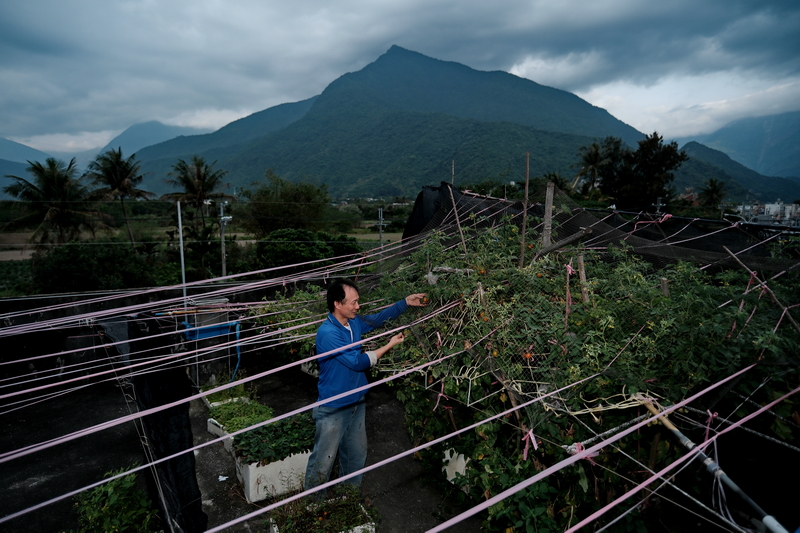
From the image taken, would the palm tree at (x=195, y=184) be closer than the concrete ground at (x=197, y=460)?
No

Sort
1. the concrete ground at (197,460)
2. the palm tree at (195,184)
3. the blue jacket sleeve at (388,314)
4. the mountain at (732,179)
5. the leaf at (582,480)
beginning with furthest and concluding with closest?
the mountain at (732,179), the palm tree at (195,184), the concrete ground at (197,460), the blue jacket sleeve at (388,314), the leaf at (582,480)

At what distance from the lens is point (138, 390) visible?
3.11 metres

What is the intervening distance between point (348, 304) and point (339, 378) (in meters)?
0.52

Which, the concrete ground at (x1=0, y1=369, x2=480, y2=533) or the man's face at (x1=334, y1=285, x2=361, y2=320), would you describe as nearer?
the man's face at (x1=334, y1=285, x2=361, y2=320)

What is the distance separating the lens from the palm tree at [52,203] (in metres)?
23.7

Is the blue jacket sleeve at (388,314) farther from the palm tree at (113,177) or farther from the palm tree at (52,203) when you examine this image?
the palm tree at (113,177)

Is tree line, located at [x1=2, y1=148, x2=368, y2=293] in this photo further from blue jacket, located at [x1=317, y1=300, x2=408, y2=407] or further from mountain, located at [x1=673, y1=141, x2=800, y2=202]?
mountain, located at [x1=673, y1=141, x2=800, y2=202]

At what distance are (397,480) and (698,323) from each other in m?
3.00

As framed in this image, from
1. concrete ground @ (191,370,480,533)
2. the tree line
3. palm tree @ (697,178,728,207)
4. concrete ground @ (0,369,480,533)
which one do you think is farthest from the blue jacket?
palm tree @ (697,178,728,207)

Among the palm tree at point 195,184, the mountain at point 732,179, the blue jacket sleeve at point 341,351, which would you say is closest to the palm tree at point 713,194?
the mountain at point 732,179

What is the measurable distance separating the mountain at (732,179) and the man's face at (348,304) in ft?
254

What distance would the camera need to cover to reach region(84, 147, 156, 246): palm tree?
30109 millimetres

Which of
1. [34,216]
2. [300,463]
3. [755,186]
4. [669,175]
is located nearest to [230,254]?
[34,216]

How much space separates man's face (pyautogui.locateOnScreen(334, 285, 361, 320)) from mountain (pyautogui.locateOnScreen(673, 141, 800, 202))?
77.4 meters
